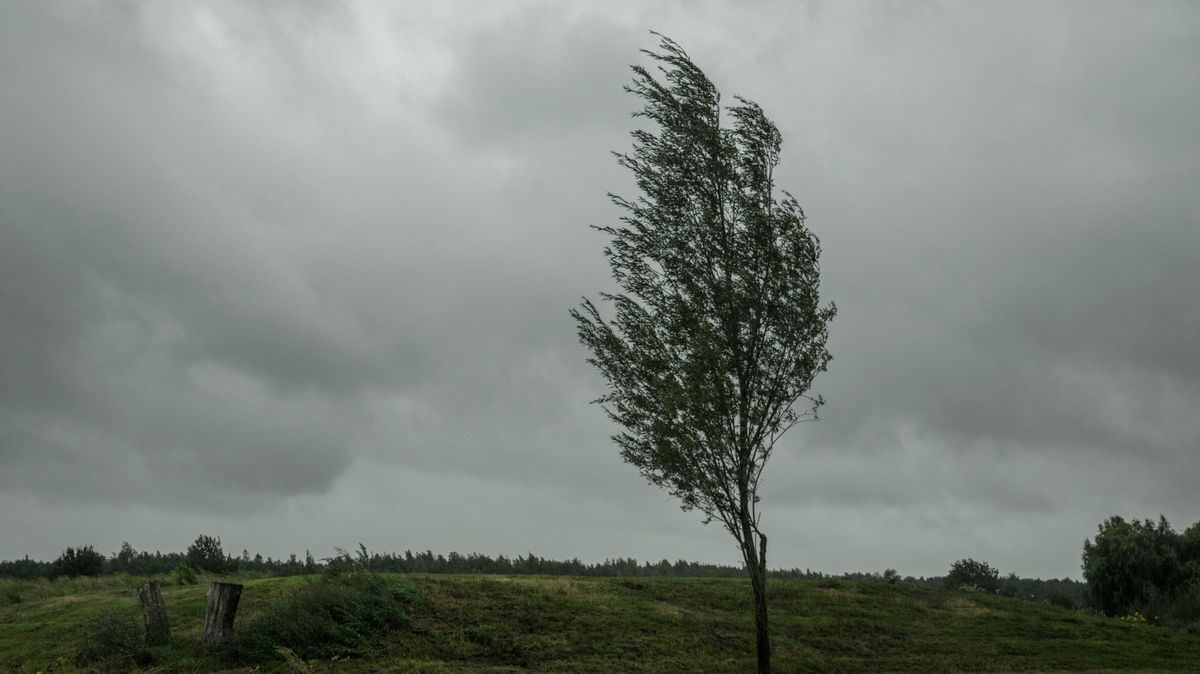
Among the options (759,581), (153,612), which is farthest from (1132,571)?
(153,612)

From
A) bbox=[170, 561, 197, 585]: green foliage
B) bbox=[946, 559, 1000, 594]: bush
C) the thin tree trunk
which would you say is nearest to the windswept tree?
the thin tree trunk

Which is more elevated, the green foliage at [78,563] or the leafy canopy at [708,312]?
the leafy canopy at [708,312]

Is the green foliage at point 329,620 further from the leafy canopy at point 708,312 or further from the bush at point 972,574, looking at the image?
the bush at point 972,574

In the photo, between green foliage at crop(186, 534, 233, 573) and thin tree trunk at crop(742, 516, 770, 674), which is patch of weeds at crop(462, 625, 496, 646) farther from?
green foliage at crop(186, 534, 233, 573)

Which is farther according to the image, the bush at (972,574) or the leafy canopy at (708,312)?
the bush at (972,574)

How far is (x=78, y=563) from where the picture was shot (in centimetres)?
3853

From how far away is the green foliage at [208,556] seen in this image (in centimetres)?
3494

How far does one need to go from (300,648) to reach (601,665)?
7024 mm

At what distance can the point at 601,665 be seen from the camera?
2253 cm

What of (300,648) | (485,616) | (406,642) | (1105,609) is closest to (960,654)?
(485,616)

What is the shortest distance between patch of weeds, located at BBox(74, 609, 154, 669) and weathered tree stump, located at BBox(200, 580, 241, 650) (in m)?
1.35

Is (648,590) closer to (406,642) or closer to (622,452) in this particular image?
(622,452)

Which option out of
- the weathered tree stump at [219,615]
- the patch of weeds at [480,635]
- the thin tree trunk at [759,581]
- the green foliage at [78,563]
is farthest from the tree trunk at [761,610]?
the green foliage at [78,563]

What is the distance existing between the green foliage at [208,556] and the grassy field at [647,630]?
2.03 m
